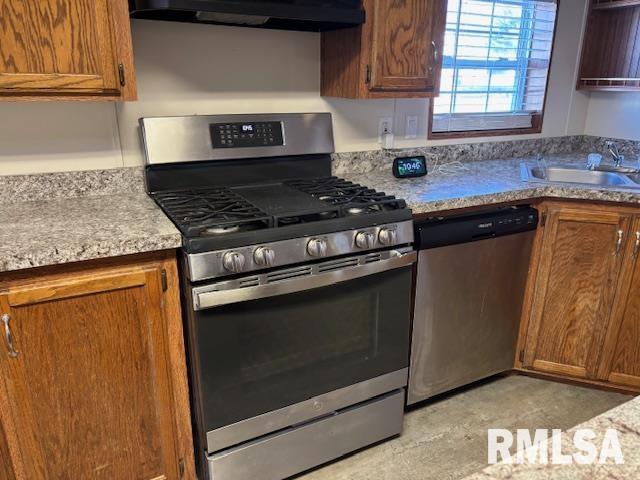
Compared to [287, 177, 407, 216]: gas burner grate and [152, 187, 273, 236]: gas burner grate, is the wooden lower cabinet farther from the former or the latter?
[287, 177, 407, 216]: gas burner grate

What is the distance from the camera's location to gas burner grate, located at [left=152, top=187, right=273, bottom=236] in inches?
56.3

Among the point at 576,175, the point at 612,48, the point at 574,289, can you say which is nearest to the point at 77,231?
the point at 574,289

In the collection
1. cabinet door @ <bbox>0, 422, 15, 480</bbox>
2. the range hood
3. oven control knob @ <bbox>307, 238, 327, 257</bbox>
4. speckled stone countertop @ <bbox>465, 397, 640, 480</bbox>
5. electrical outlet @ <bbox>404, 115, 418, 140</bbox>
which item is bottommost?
cabinet door @ <bbox>0, 422, 15, 480</bbox>

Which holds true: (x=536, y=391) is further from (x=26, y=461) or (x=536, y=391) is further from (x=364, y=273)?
(x=26, y=461)

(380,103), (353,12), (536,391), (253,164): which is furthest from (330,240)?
(536,391)

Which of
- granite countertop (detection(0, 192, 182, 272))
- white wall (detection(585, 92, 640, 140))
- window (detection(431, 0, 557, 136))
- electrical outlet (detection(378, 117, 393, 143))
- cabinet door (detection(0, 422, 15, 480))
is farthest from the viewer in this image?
white wall (detection(585, 92, 640, 140))

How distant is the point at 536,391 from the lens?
2305 millimetres

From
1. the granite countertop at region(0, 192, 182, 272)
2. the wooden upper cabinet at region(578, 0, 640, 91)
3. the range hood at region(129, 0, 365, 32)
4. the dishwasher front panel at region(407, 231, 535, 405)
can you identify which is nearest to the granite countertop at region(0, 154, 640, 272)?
the granite countertop at region(0, 192, 182, 272)

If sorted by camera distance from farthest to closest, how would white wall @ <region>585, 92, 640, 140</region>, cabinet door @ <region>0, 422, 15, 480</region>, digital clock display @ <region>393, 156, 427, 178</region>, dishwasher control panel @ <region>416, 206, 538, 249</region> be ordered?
white wall @ <region>585, 92, 640, 140</region>
digital clock display @ <region>393, 156, 427, 178</region>
dishwasher control panel @ <region>416, 206, 538, 249</region>
cabinet door @ <region>0, 422, 15, 480</region>

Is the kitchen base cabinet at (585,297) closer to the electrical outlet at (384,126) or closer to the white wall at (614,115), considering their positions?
the electrical outlet at (384,126)

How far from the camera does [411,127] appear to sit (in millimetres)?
2436

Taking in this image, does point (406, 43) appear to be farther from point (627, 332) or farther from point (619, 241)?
point (627, 332)

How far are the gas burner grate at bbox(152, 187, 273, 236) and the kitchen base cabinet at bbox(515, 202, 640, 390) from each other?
1.27 m

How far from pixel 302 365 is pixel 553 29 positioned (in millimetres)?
2297
